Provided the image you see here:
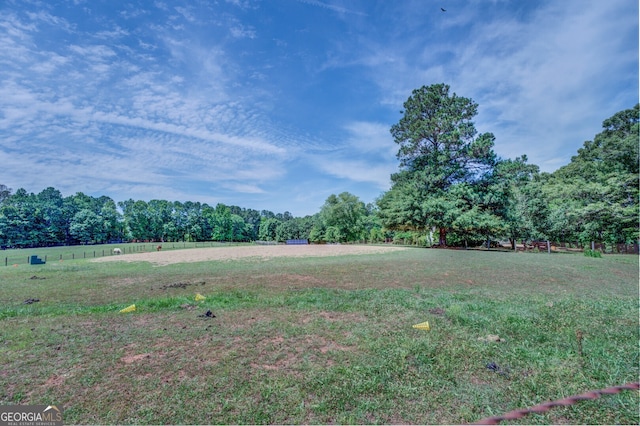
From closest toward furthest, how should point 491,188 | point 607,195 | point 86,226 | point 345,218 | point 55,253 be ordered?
point 607,195
point 491,188
point 55,253
point 86,226
point 345,218

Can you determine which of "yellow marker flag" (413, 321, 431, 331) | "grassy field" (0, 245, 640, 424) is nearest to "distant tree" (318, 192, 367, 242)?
"grassy field" (0, 245, 640, 424)

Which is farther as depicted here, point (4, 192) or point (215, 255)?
point (4, 192)

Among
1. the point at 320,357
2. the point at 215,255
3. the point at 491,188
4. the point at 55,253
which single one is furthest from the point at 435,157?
the point at 55,253

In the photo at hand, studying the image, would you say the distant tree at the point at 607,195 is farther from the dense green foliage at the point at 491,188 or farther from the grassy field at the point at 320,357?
the grassy field at the point at 320,357

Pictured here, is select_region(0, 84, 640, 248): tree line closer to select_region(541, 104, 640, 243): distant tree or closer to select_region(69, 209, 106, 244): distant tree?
select_region(541, 104, 640, 243): distant tree

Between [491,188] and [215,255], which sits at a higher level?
[491,188]

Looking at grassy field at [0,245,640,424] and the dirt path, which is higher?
grassy field at [0,245,640,424]

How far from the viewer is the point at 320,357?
4.42m

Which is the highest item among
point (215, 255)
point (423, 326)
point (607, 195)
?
point (607, 195)

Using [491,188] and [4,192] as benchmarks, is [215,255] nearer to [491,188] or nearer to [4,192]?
[491,188]

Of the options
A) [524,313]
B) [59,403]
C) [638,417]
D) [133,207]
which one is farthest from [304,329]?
[133,207]

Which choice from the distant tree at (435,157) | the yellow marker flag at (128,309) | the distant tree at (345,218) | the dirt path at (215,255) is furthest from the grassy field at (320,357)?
the distant tree at (345,218)

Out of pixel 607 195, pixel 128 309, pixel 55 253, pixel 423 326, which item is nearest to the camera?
pixel 423 326

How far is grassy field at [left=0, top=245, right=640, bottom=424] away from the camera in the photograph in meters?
3.19
